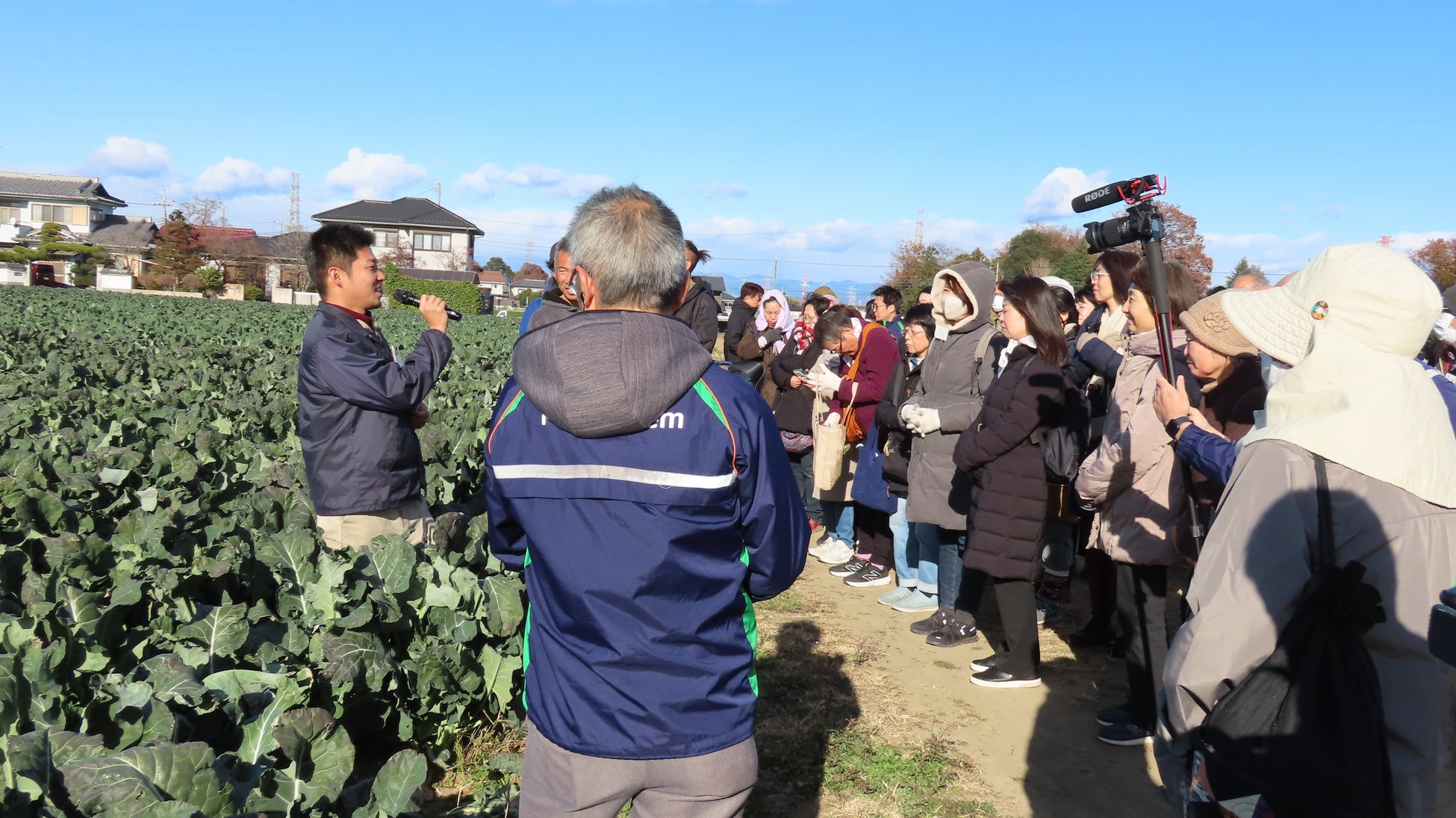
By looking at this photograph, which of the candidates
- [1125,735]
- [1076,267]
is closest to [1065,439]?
[1125,735]

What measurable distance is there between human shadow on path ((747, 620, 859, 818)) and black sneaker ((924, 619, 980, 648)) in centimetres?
58

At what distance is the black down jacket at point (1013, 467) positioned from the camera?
14.8 ft

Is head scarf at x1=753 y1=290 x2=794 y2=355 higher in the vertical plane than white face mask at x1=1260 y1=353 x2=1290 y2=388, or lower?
higher

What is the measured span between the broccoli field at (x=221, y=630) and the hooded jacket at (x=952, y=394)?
8.13ft

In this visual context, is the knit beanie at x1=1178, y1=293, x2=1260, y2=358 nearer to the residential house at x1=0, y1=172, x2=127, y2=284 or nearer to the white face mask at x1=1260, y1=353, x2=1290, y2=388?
the white face mask at x1=1260, y1=353, x2=1290, y2=388

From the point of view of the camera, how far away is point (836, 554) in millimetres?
7340

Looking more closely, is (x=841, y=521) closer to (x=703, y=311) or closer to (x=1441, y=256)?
(x=703, y=311)

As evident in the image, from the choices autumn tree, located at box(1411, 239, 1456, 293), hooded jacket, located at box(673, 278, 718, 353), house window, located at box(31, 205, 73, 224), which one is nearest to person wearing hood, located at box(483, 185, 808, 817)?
hooded jacket, located at box(673, 278, 718, 353)

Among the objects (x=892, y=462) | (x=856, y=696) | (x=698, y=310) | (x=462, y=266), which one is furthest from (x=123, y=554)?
(x=462, y=266)

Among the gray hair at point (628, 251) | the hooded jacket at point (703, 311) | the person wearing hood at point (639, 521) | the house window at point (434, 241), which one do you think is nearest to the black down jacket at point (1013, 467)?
the hooded jacket at point (703, 311)

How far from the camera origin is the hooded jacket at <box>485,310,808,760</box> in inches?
74.1

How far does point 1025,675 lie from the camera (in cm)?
485

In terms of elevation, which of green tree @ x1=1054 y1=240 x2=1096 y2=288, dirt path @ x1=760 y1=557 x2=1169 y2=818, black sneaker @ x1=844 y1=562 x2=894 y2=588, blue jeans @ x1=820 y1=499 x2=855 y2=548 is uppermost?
green tree @ x1=1054 y1=240 x2=1096 y2=288

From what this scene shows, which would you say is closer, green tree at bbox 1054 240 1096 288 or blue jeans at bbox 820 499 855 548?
blue jeans at bbox 820 499 855 548
